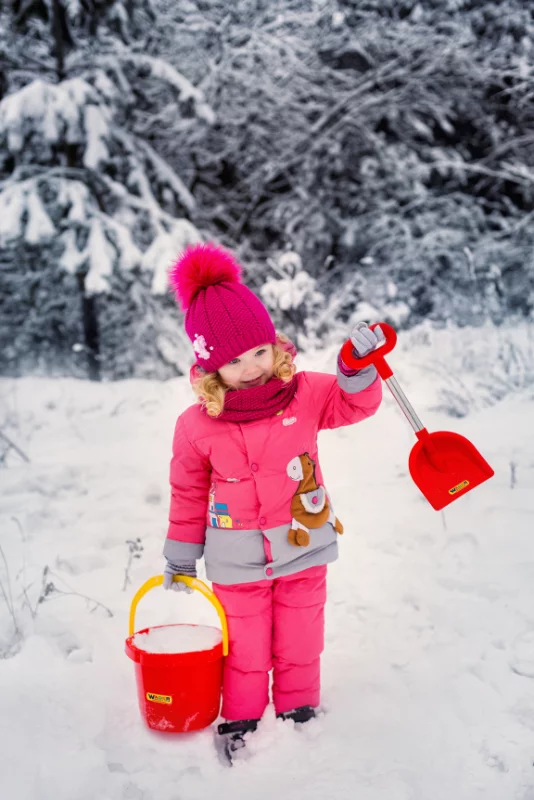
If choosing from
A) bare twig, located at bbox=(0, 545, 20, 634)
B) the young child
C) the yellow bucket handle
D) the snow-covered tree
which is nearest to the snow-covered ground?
bare twig, located at bbox=(0, 545, 20, 634)

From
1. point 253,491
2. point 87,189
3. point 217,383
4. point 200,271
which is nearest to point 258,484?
point 253,491

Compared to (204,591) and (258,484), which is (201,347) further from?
(204,591)

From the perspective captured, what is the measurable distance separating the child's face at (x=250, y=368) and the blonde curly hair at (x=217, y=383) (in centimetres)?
2

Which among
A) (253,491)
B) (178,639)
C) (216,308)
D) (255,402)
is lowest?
(178,639)

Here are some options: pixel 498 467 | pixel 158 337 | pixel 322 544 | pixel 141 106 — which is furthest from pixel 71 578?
pixel 141 106

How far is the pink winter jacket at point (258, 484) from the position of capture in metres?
1.89

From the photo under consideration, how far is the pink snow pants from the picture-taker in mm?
1935

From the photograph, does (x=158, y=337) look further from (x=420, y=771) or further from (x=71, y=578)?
(x=420, y=771)

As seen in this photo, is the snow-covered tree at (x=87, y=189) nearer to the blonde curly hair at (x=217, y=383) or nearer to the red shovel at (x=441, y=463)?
the blonde curly hair at (x=217, y=383)

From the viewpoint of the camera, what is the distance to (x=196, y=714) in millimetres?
1861

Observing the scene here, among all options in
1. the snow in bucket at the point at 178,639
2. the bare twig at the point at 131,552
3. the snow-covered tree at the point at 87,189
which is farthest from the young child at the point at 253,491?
the snow-covered tree at the point at 87,189

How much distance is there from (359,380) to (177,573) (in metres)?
0.85

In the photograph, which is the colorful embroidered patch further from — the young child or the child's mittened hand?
the child's mittened hand

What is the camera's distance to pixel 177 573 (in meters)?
1.97
